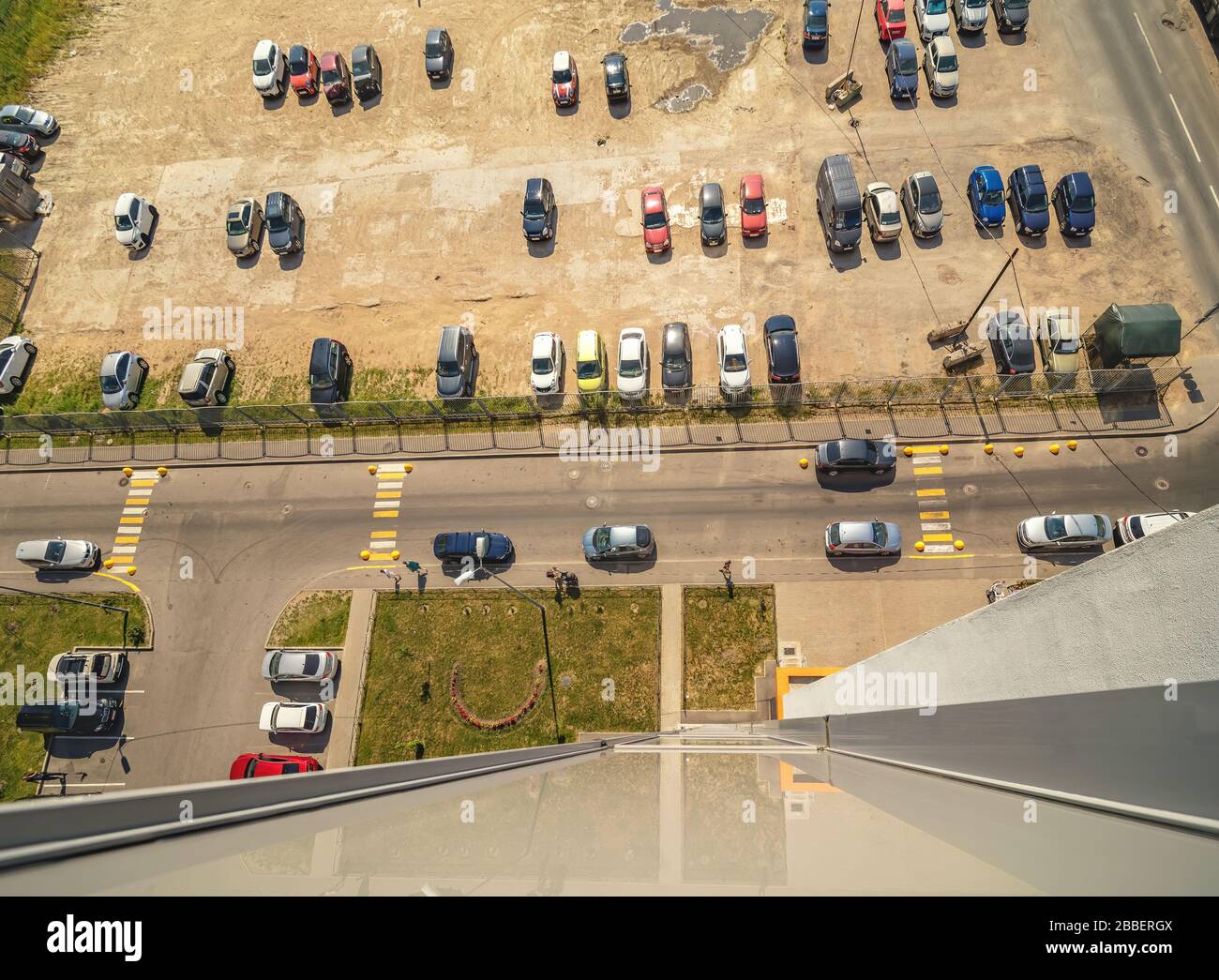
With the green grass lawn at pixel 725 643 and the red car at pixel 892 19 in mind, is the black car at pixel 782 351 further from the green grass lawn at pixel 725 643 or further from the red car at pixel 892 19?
the red car at pixel 892 19

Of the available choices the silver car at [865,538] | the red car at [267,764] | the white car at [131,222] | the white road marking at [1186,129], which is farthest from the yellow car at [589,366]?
the white road marking at [1186,129]

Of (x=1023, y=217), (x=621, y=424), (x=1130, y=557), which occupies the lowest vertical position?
(x=1130, y=557)

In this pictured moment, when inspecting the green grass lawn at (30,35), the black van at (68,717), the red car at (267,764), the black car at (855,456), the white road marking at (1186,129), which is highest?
the green grass lawn at (30,35)

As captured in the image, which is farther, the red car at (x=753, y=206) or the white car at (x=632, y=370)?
the red car at (x=753, y=206)

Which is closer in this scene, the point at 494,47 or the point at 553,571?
the point at 553,571

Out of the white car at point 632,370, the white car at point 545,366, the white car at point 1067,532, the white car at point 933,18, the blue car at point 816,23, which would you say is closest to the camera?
the white car at point 1067,532

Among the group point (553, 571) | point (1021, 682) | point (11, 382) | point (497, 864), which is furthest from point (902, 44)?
point (11, 382)

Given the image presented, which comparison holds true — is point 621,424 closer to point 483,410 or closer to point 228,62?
point 483,410
